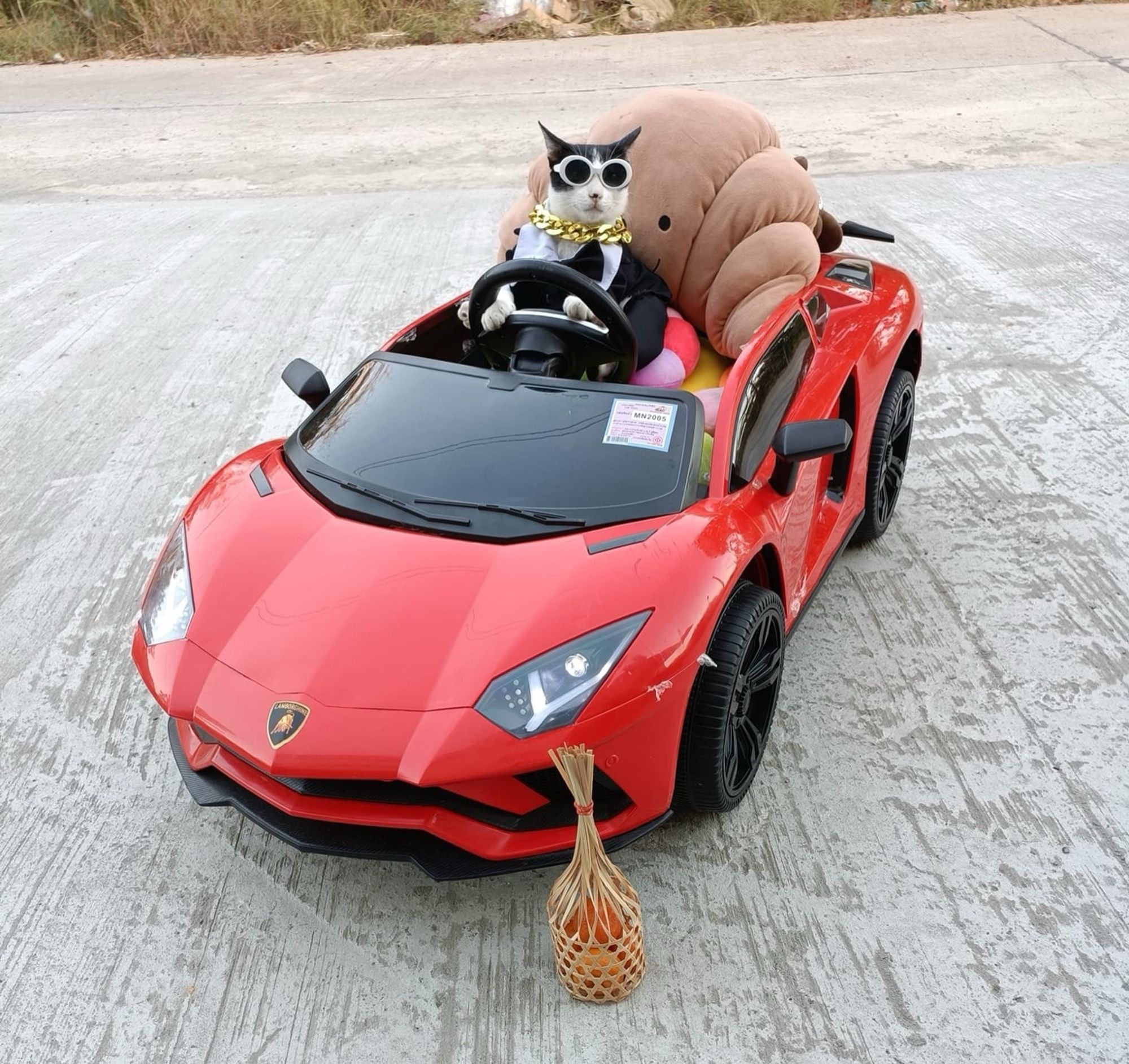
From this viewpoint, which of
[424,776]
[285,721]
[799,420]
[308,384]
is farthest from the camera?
[308,384]

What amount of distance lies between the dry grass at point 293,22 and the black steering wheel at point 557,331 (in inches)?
384

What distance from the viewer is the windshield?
270 cm

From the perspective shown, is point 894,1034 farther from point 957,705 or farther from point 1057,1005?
point 957,705

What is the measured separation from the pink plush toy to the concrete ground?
880 mm

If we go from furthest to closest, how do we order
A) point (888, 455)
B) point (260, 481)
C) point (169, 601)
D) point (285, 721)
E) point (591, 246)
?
point (888, 455), point (591, 246), point (260, 481), point (169, 601), point (285, 721)

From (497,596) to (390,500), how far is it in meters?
0.47

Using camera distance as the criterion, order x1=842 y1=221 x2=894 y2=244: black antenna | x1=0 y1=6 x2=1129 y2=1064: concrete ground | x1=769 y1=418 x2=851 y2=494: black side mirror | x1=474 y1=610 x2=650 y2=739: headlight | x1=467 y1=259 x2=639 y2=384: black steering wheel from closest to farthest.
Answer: x1=474 y1=610 x2=650 y2=739: headlight < x1=0 y1=6 x2=1129 y2=1064: concrete ground < x1=769 y1=418 x2=851 y2=494: black side mirror < x1=467 y1=259 x2=639 y2=384: black steering wheel < x1=842 y1=221 x2=894 y2=244: black antenna

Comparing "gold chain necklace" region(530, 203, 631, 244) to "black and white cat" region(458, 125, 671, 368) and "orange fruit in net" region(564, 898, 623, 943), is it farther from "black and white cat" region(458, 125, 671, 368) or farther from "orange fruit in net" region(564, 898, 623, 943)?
"orange fruit in net" region(564, 898, 623, 943)

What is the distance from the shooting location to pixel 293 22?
12.2m

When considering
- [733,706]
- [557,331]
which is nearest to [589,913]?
[733,706]

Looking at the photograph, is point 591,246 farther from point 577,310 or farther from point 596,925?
point 596,925

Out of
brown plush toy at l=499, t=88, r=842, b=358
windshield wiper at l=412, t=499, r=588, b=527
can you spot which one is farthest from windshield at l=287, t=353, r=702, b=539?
brown plush toy at l=499, t=88, r=842, b=358

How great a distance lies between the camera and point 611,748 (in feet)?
7.61

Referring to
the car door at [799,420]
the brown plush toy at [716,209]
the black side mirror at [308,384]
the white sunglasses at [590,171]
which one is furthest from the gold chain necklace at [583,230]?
the black side mirror at [308,384]
